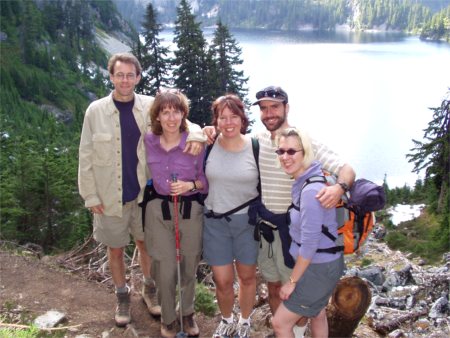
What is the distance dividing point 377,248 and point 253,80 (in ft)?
121

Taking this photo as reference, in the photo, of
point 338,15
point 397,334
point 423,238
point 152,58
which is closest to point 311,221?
point 397,334

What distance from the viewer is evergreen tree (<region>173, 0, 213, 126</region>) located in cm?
2641

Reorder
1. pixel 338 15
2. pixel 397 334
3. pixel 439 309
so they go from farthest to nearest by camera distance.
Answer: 1. pixel 338 15
2. pixel 439 309
3. pixel 397 334

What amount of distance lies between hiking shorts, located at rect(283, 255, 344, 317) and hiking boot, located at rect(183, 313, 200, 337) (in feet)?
3.87

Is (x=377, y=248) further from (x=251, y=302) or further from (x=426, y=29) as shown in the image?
(x=426, y=29)

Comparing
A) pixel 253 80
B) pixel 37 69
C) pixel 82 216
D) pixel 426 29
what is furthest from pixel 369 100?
pixel 426 29

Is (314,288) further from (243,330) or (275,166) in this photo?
(243,330)

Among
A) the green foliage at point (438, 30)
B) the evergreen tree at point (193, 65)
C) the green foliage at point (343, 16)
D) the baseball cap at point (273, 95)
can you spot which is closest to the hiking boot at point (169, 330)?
the baseball cap at point (273, 95)

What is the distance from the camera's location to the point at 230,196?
3.94 metres

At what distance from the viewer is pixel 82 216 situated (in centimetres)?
1521

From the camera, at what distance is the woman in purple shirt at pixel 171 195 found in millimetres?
3988

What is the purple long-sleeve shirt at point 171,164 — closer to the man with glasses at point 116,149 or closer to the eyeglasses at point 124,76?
the man with glasses at point 116,149

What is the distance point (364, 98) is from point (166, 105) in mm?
51374

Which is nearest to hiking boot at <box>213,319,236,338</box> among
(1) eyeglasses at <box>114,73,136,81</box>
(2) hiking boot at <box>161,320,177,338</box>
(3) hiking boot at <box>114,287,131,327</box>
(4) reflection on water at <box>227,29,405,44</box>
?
(2) hiking boot at <box>161,320,177,338</box>
